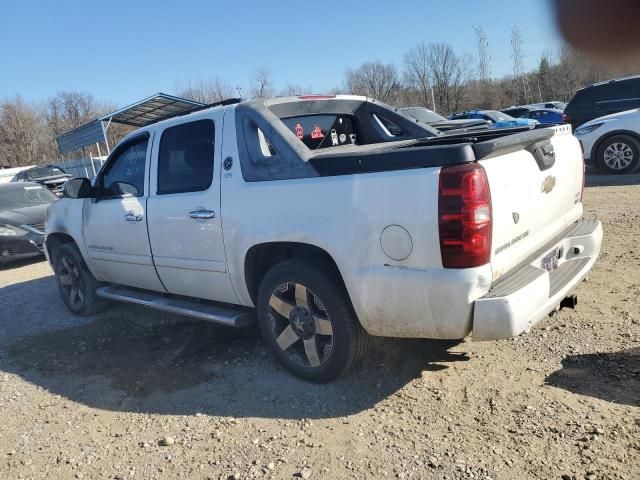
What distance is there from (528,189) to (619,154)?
838 cm

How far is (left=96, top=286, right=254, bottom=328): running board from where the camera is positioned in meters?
3.81

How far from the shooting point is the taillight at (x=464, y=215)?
262cm

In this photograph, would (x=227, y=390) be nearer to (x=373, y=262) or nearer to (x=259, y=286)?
(x=259, y=286)

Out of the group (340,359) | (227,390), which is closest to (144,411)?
(227,390)

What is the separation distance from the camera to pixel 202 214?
3.79 metres

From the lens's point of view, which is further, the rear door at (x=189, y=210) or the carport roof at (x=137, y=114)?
the carport roof at (x=137, y=114)

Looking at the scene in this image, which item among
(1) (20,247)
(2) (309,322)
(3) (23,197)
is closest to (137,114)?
(3) (23,197)

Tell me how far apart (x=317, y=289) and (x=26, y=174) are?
23976 millimetres

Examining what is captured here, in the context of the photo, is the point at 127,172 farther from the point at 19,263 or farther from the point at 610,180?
the point at 610,180

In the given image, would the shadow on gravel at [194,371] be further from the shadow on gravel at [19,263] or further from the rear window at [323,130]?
the shadow on gravel at [19,263]

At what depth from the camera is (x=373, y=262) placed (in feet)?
9.57

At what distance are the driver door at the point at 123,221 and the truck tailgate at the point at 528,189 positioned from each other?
2833mm

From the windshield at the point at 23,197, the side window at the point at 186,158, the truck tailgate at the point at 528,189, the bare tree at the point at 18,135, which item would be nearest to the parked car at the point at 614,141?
the truck tailgate at the point at 528,189

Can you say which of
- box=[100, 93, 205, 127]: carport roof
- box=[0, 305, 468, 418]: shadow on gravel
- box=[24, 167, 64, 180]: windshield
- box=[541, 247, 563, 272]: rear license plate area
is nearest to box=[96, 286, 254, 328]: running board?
box=[0, 305, 468, 418]: shadow on gravel
